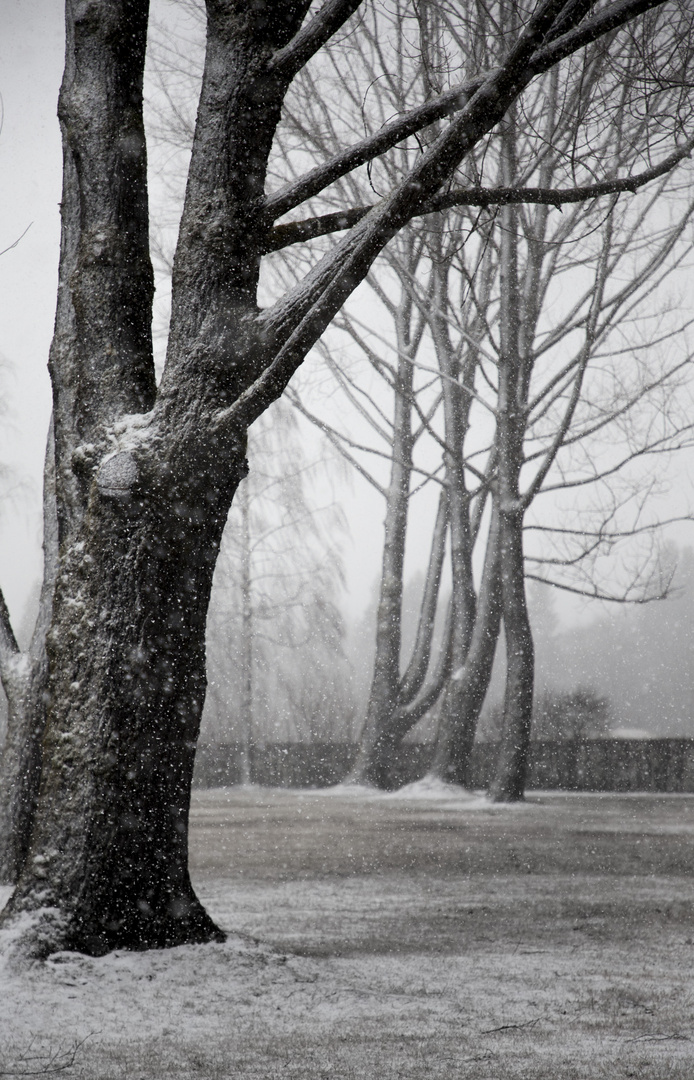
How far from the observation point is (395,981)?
4285 millimetres

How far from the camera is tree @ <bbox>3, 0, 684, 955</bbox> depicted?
14.2ft

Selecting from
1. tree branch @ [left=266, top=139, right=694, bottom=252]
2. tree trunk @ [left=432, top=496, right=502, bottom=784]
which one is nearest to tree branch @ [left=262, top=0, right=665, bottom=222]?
tree branch @ [left=266, top=139, right=694, bottom=252]

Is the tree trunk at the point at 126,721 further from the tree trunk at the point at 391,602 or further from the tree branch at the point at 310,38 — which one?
the tree trunk at the point at 391,602

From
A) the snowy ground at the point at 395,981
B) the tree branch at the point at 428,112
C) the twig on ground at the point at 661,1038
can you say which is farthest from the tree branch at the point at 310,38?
the twig on ground at the point at 661,1038

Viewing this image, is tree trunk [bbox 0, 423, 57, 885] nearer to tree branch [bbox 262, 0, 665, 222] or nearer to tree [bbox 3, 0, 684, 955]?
tree [bbox 3, 0, 684, 955]

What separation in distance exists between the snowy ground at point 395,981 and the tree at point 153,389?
0.45 metres

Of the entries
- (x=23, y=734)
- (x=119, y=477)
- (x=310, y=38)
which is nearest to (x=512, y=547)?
(x=23, y=734)

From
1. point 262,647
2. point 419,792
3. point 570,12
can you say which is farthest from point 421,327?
point 570,12

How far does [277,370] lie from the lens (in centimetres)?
444

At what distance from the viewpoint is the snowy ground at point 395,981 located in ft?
10.5

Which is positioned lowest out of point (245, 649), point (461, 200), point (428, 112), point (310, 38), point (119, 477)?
point (119, 477)

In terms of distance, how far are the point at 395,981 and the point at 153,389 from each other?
292 cm

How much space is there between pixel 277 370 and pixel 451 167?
3.83 ft

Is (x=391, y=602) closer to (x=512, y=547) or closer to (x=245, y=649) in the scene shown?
(x=512, y=547)
